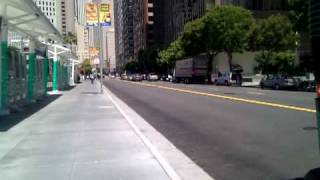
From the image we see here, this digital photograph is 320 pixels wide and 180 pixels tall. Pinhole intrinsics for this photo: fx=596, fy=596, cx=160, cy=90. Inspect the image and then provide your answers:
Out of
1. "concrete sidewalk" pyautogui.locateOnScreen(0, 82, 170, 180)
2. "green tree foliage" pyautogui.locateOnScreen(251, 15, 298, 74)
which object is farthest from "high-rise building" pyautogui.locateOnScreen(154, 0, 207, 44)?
"concrete sidewalk" pyautogui.locateOnScreen(0, 82, 170, 180)

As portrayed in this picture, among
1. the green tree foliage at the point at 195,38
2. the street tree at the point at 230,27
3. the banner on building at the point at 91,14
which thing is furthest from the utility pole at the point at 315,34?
the green tree foliage at the point at 195,38

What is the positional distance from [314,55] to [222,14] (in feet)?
228

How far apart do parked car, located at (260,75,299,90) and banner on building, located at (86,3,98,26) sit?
1725cm

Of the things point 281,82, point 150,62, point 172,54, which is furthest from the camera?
point 150,62

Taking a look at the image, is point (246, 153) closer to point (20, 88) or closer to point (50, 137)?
point (50, 137)

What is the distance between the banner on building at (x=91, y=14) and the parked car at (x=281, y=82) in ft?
56.6

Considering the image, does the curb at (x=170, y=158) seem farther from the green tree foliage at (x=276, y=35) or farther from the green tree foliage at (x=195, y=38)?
the green tree foliage at (x=195, y=38)

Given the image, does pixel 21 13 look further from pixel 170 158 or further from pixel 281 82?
pixel 281 82

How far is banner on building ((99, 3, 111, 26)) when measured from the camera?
133 ft

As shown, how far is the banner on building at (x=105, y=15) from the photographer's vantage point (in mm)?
40688

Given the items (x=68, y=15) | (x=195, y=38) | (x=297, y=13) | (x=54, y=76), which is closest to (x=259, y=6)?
(x=195, y=38)

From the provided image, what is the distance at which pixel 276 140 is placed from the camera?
13.3 m

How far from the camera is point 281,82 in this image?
50000 mm

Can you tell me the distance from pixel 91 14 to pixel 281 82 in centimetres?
1782
